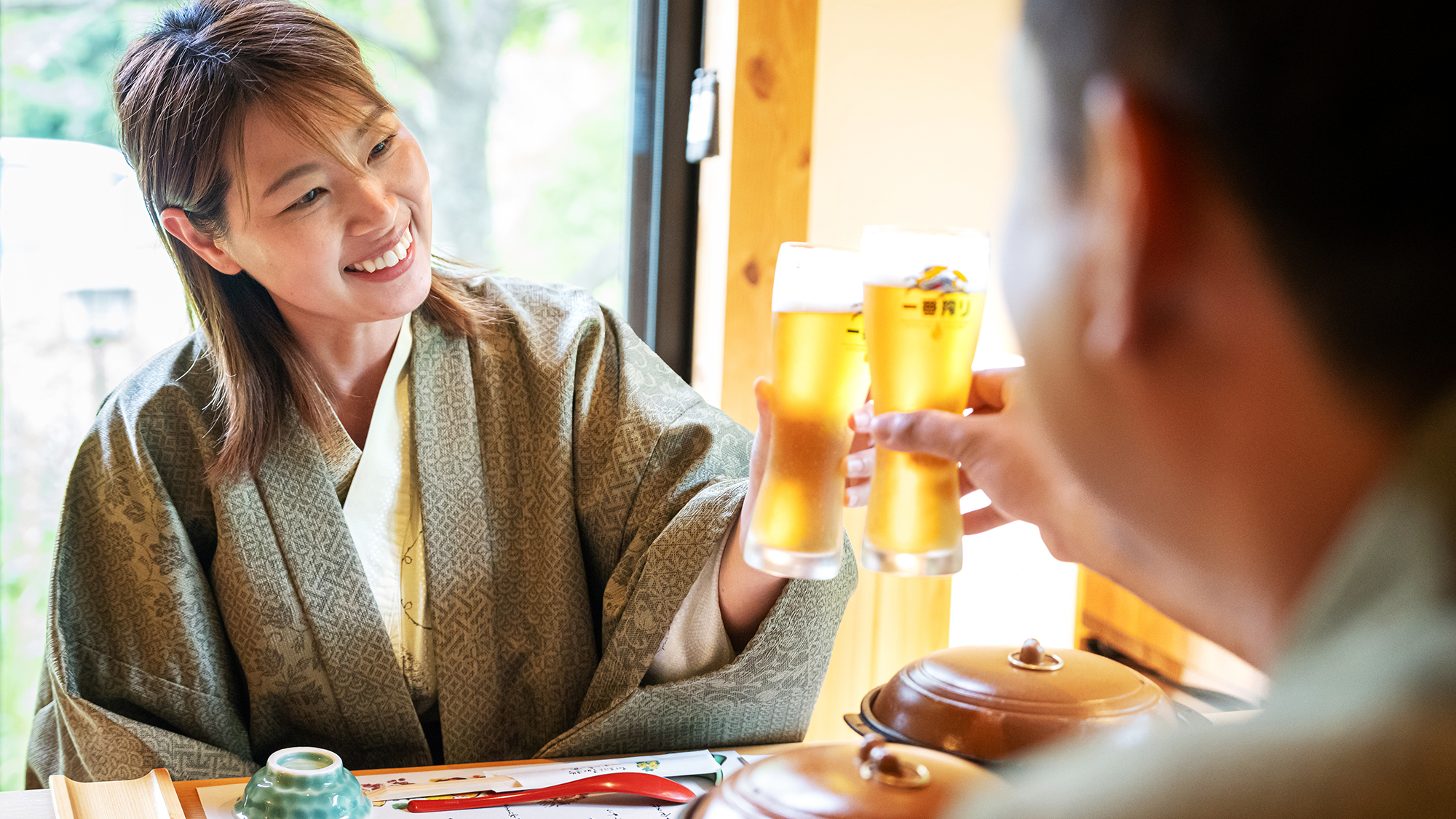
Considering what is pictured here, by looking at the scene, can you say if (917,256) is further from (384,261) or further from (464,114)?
(464,114)

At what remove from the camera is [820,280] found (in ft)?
3.19

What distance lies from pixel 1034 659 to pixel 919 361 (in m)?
0.27

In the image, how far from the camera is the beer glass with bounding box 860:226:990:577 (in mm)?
902

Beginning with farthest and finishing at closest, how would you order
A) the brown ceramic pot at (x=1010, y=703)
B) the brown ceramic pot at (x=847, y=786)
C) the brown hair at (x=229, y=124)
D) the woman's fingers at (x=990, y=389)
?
1. the brown hair at (x=229, y=124)
2. the woman's fingers at (x=990, y=389)
3. the brown ceramic pot at (x=1010, y=703)
4. the brown ceramic pot at (x=847, y=786)

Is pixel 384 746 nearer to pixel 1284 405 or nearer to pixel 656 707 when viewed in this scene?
pixel 656 707

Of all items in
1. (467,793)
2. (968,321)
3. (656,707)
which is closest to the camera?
(968,321)

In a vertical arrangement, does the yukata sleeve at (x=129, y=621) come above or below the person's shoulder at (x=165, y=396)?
below

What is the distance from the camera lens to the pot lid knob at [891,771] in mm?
713

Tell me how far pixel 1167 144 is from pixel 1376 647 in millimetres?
156

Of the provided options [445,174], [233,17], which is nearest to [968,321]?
[233,17]

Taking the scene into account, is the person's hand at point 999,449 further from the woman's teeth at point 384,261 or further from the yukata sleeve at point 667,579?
the woman's teeth at point 384,261

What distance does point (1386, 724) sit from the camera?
309mm

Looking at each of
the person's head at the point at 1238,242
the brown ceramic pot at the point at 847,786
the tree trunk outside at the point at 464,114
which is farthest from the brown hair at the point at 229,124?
the person's head at the point at 1238,242

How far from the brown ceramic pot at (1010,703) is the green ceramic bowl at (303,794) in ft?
1.45
